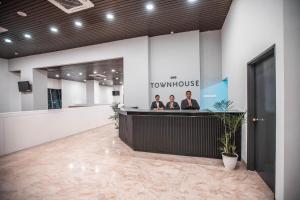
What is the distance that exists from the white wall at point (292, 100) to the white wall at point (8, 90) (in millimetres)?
11564

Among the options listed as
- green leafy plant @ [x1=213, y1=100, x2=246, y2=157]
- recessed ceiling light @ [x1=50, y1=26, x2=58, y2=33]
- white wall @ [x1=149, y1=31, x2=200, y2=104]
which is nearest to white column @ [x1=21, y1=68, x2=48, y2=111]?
recessed ceiling light @ [x1=50, y1=26, x2=58, y2=33]

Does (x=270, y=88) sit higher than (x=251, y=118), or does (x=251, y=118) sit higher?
(x=270, y=88)

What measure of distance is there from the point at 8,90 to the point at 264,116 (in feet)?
38.1

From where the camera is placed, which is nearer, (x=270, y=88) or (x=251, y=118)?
(x=270, y=88)

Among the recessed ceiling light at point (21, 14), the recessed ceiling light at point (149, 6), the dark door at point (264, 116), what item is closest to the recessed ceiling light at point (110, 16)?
the recessed ceiling light at point (149, 6)

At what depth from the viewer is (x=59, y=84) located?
49.5 feet

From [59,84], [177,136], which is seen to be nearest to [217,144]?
[177,136]

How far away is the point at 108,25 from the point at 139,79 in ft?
7.20

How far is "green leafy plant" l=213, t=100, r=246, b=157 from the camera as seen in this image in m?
3.34

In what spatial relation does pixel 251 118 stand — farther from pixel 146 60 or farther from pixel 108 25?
pixel 108 25

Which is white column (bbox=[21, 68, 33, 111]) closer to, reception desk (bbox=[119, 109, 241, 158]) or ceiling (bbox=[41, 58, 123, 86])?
ceiling (bbox=[41, 58, 123, 86])

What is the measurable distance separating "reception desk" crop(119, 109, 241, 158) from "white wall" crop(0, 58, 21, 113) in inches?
323

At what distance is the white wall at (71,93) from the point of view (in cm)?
1533

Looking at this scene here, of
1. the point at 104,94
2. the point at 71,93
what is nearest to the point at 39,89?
the point at 71,93
